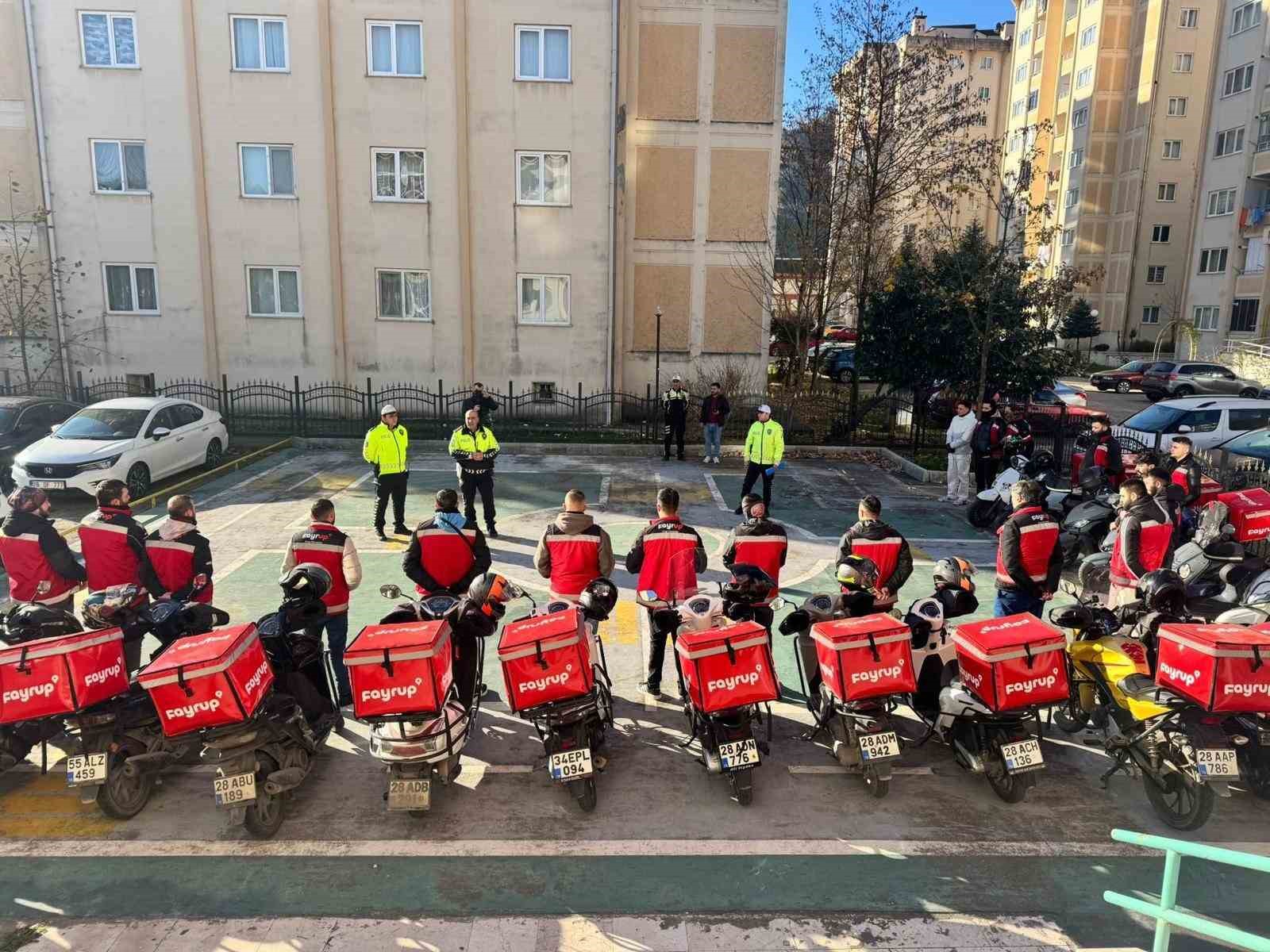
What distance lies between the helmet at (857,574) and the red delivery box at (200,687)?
14.0ft

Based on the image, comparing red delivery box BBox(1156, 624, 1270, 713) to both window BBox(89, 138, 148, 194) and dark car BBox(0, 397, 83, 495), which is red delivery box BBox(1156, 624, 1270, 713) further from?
window BBox(89, 138, 148, 194)

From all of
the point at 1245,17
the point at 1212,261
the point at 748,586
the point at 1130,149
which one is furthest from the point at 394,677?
the point at 1130,149

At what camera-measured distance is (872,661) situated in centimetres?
581

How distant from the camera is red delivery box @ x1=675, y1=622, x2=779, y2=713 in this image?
5785 mm

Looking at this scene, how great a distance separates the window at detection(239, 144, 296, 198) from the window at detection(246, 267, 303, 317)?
194cm

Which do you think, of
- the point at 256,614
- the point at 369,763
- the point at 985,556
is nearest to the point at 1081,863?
the point at 369,763

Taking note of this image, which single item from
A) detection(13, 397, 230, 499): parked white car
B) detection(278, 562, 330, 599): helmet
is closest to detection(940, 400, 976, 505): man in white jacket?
detection(278, 562, 330, 599): helmet

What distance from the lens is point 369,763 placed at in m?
6.57

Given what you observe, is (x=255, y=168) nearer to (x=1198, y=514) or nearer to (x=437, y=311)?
(x=437, y=311)

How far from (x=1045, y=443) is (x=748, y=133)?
36.9 feet

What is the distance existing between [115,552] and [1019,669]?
6927 millimetres

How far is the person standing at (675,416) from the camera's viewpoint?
60.1 ft

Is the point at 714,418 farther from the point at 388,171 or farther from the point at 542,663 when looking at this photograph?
the point at 542,663

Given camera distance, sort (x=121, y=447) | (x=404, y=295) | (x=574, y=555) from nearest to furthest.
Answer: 1. (x=574, y=555)
2. (x=121, y=447)
3. (x=404, y=295)
